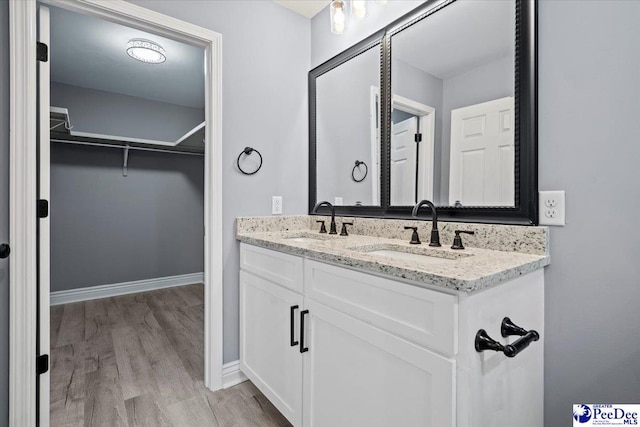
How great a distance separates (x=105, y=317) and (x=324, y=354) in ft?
8.49

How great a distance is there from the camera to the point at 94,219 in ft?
10.8

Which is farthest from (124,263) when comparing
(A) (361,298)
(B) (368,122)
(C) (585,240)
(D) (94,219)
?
(C) (585,240)

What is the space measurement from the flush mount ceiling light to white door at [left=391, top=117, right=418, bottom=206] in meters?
2.02

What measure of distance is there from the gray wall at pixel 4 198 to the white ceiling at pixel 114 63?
3.19 feet

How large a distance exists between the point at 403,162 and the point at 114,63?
272 cm

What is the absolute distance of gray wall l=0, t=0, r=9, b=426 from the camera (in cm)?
122

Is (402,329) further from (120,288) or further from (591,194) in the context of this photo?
(120,288)

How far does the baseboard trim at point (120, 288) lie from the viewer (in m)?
3.15

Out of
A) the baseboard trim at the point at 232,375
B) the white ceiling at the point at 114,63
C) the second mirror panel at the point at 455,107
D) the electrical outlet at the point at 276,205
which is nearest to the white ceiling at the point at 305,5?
the second mirror panel at the point at 455,107

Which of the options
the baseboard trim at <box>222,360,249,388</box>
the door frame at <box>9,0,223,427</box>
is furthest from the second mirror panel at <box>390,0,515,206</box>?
the door frame at <box>9,0,223,427</box>

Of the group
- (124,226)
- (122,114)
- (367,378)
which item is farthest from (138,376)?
(122,114)

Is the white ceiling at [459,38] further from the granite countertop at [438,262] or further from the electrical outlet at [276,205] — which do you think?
the electrical outlet at [276,205]

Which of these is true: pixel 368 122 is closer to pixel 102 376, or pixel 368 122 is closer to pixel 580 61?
pixel 580 61

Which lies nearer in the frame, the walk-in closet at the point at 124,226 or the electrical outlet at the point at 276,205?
the walk-in closet at the point at 124,226
